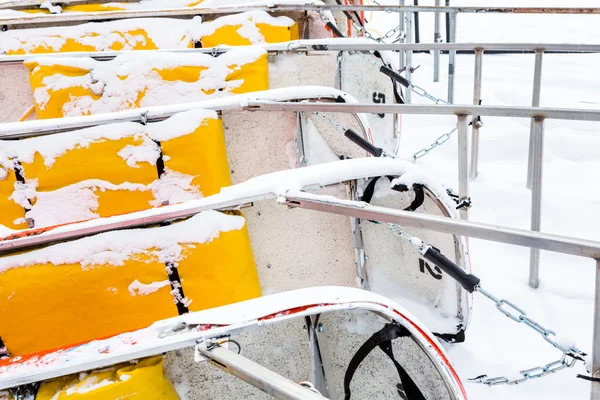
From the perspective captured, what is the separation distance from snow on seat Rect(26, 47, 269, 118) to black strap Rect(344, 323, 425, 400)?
2059 millimetres

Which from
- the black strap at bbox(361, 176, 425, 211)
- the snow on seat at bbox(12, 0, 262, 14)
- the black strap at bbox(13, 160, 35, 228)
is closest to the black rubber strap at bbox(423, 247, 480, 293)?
the black strap at bbox(361, 176, 425, 211)

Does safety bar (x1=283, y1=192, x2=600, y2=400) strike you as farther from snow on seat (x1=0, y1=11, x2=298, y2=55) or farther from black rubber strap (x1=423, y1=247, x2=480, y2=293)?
snow on seat (x1=0, y1=11, x2=298, y2=55)

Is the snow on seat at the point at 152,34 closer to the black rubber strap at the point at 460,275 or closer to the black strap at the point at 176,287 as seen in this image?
the black strap at the point at 176,287

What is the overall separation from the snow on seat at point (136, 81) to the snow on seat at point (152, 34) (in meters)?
1.02

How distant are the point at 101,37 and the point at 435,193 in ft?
11.3

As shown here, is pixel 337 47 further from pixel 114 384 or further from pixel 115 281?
pixel 114 384

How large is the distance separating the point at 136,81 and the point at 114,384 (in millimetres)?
2346

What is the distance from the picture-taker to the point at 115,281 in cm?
195

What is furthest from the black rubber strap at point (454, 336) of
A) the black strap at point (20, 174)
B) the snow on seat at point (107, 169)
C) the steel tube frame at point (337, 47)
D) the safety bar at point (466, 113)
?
the black strap at point (20, 174)

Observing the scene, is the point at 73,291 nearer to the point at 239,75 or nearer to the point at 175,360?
the point at 175,360

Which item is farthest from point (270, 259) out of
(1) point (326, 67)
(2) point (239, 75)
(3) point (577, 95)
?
(3) point (577, 95)

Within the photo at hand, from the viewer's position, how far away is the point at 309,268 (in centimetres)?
Answer: 241

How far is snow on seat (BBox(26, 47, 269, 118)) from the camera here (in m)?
3.17

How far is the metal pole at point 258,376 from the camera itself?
1.04 m
